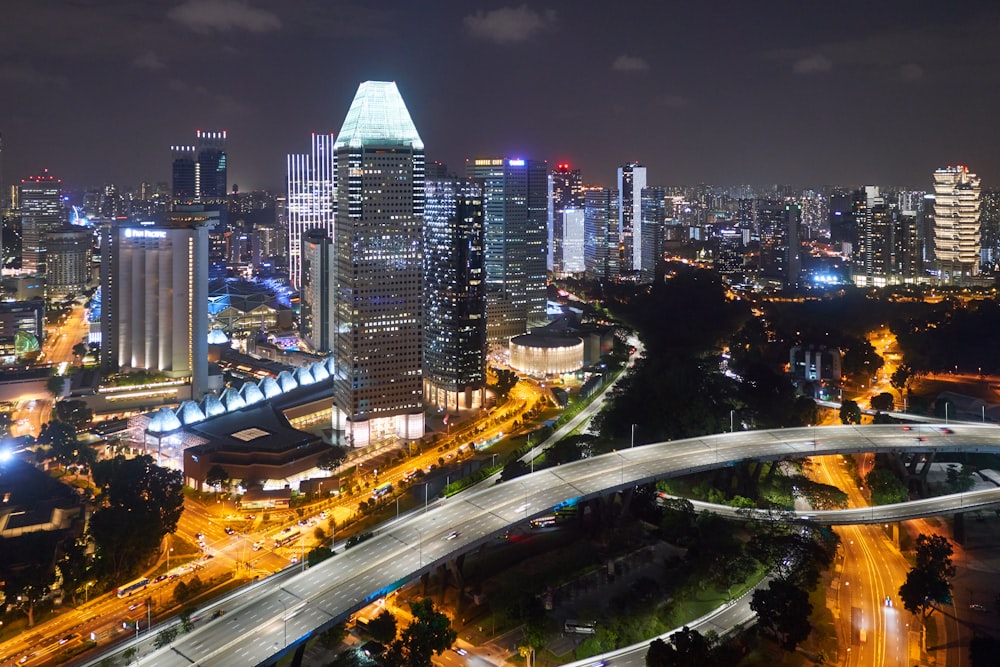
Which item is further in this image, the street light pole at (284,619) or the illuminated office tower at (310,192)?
the illuminated office tower at (310,192)

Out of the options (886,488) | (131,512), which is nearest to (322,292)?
(131,512)

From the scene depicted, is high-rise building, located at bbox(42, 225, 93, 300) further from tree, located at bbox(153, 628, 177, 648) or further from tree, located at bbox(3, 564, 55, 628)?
tree, located at bbox(153, 628, 177, 648)

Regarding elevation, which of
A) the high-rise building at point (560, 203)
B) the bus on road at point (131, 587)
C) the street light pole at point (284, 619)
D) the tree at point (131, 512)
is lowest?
the bus on road at point (131, 587)

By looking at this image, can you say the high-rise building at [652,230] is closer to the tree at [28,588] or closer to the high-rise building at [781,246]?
the high-rise building at [781,246]

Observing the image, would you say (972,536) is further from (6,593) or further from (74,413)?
(74,413)

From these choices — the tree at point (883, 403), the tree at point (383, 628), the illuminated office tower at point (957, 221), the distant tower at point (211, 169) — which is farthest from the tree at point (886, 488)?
the distant tower at point (211, 169)

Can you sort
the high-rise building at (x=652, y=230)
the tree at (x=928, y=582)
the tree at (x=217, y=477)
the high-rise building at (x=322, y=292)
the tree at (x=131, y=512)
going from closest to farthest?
the tree at (x=928, y=582)
the tree at (x=131, y=512)
the tree at (x=217, y=477)
the high-rise building at (x=322, y=292)
the high-rise building at (x=652, y=230)

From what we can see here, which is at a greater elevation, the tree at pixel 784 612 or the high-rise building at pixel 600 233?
the high-rise building at pixel 600 233

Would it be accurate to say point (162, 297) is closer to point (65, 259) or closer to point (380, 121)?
point (380, 121)
